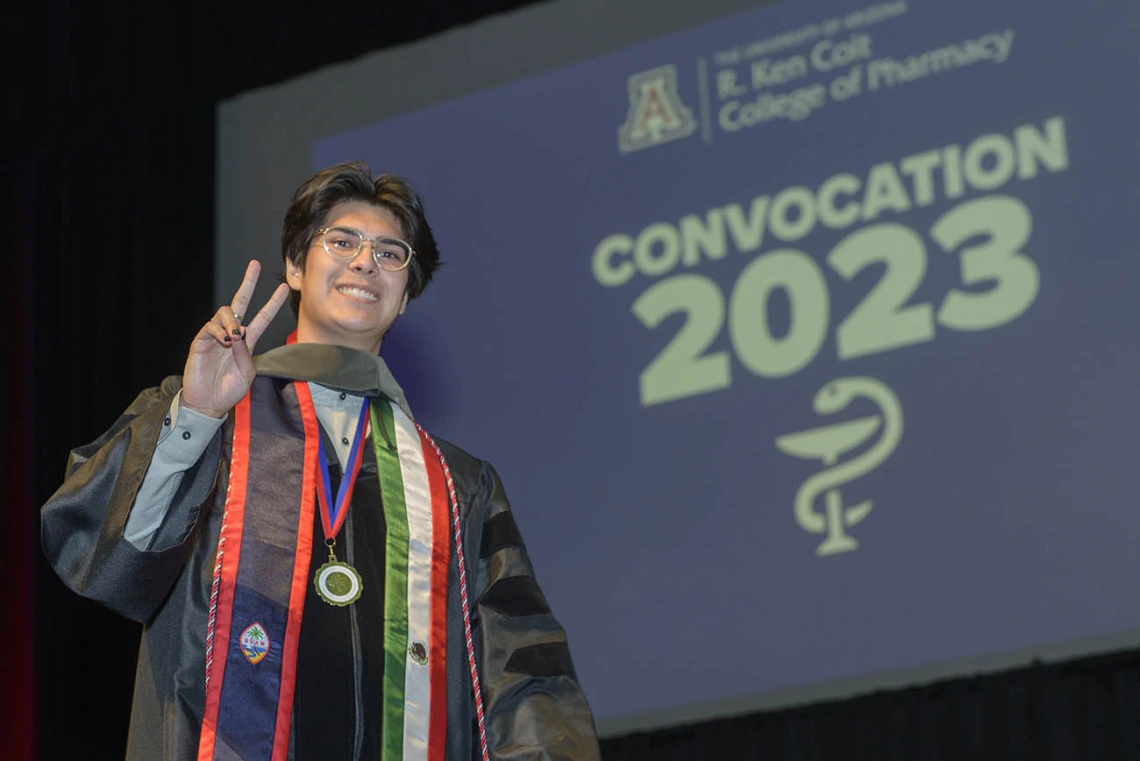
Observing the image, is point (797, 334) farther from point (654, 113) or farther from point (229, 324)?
point (229, 324)

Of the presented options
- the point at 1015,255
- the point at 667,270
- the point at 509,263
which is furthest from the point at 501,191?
the point at 1015,255

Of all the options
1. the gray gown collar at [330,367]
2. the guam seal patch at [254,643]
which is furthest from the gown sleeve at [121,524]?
the gray gown collar at [330,367]

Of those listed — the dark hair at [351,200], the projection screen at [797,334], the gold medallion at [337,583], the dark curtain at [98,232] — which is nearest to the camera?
the gold medallion at [337,583]

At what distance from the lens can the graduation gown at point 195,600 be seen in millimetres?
2018

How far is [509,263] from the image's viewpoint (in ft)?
14.5

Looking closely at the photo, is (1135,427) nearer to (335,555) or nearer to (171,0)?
(335,555)

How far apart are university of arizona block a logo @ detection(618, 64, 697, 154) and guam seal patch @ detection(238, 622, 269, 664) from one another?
7.98ft

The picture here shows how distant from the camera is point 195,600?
2105 mm

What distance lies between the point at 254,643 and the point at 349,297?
53 cm

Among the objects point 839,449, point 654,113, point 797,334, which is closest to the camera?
point 839,449

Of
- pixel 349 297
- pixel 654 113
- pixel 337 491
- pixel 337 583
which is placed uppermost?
pixel 654 113

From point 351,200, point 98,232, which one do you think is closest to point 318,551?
point 351,200

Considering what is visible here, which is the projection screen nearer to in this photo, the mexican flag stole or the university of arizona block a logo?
the university of arizona block a logo

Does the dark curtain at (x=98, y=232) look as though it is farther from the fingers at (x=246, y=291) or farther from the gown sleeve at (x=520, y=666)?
the fingers at (x=246, y=291)
